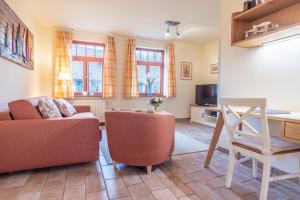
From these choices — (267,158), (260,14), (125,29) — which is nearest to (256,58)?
(260,14)

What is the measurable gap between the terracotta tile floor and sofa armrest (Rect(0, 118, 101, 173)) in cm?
14

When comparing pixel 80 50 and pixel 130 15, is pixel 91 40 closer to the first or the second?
pixel 80 50

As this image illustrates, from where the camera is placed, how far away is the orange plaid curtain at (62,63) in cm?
432

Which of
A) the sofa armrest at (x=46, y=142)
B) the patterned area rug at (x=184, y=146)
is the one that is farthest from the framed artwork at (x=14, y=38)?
the patterned area rug at (x=184, y=146)

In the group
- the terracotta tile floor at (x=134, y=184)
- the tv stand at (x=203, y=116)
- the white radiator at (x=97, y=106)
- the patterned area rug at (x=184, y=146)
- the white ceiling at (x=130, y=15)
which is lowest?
the terracotta tile floor at (x=134, y=184)

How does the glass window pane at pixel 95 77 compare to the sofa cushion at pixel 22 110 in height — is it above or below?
above

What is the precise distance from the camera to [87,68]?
15.7ft

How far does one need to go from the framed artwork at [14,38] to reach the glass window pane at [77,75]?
1272 millimetres

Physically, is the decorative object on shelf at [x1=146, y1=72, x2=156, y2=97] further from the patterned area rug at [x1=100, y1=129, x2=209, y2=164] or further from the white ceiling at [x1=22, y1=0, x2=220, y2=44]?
the patterned area rug at [x1=100, y1=129, x2=209, y2=164]

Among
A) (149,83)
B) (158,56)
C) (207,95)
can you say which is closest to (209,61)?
(207,95)

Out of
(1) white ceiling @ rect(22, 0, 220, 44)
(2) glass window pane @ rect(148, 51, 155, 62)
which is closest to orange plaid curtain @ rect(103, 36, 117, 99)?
(1) white ceiling @ rect(22, 0, 220, 44)

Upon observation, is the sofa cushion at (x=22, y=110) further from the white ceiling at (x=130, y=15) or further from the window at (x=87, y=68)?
the window at (x=87, y=68)

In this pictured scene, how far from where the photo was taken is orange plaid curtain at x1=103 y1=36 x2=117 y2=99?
15.4ft

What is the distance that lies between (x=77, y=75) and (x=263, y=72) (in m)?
4.17
